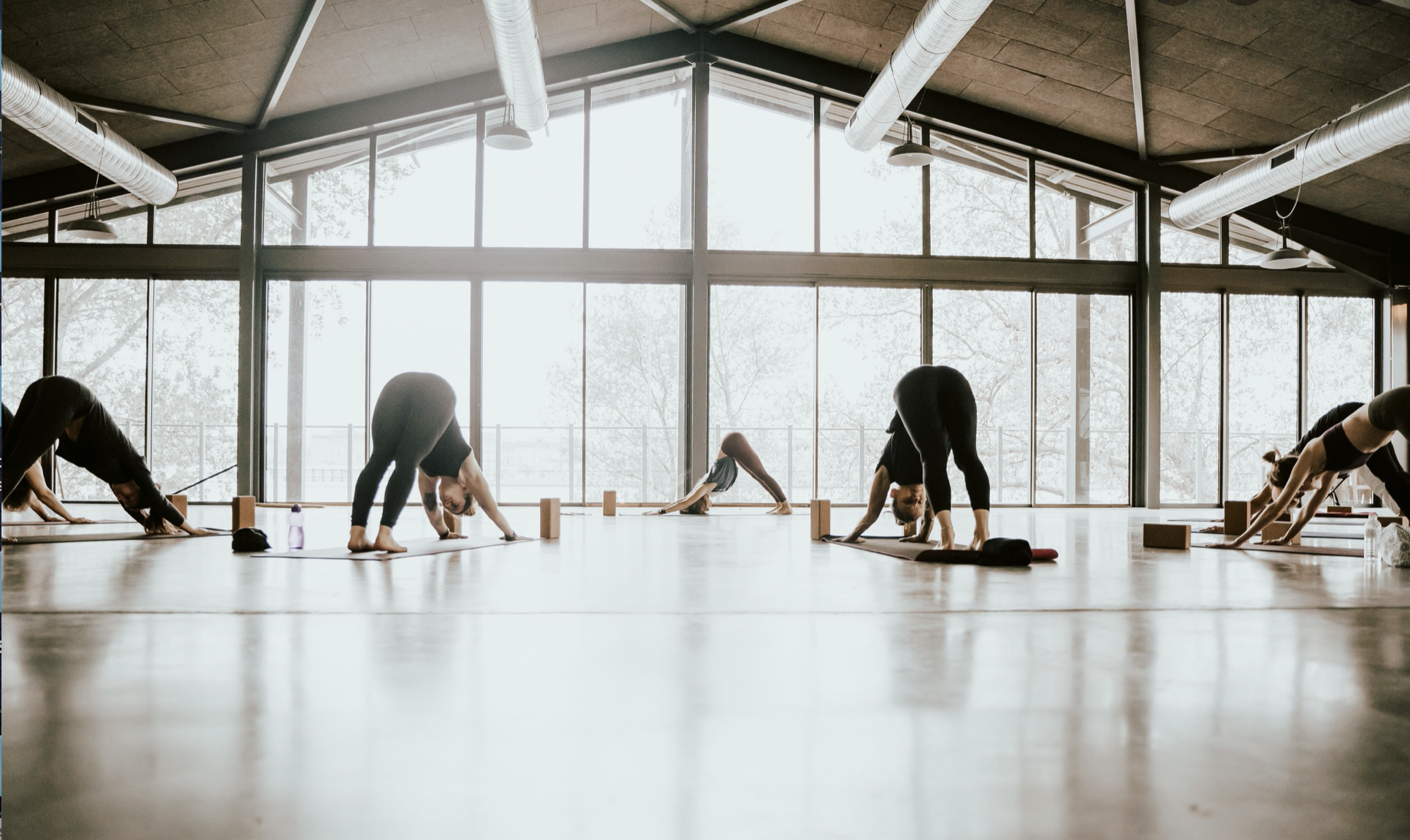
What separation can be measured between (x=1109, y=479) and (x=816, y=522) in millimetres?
7331

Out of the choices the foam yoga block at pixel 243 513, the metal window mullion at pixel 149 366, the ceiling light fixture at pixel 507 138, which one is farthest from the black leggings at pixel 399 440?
the metal window mullion at pixel 149 366

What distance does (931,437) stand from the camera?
4887mm

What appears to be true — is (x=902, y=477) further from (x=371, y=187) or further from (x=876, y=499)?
(x=371, y=187)

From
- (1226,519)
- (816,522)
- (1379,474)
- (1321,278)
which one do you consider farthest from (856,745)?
(1321,278)

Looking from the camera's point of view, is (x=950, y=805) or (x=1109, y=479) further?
(x=1109, y=479)

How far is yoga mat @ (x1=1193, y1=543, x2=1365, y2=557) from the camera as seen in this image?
5289mm

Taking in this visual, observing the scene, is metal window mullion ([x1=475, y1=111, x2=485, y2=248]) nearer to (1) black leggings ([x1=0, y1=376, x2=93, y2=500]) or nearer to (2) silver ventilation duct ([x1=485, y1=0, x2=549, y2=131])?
(2) silver ventilation duct ([x1=485, y1=0, x2=549, y2=131])

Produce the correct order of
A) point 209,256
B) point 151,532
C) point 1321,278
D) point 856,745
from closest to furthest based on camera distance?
point 856,745 < point 151,532 < point 209,256 < point 1321,278

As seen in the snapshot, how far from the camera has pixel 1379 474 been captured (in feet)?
18.9

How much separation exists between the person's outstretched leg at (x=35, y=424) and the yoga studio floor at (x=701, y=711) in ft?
5.45

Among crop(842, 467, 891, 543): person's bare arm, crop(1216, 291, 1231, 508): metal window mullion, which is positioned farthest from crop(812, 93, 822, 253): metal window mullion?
crop(842, 467, 891, 543): person's bare arm

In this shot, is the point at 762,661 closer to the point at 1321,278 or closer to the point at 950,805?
the point at 950,805

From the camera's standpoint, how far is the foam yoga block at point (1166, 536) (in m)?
5.79

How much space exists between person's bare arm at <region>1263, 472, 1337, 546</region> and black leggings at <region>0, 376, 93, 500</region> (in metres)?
7.30
